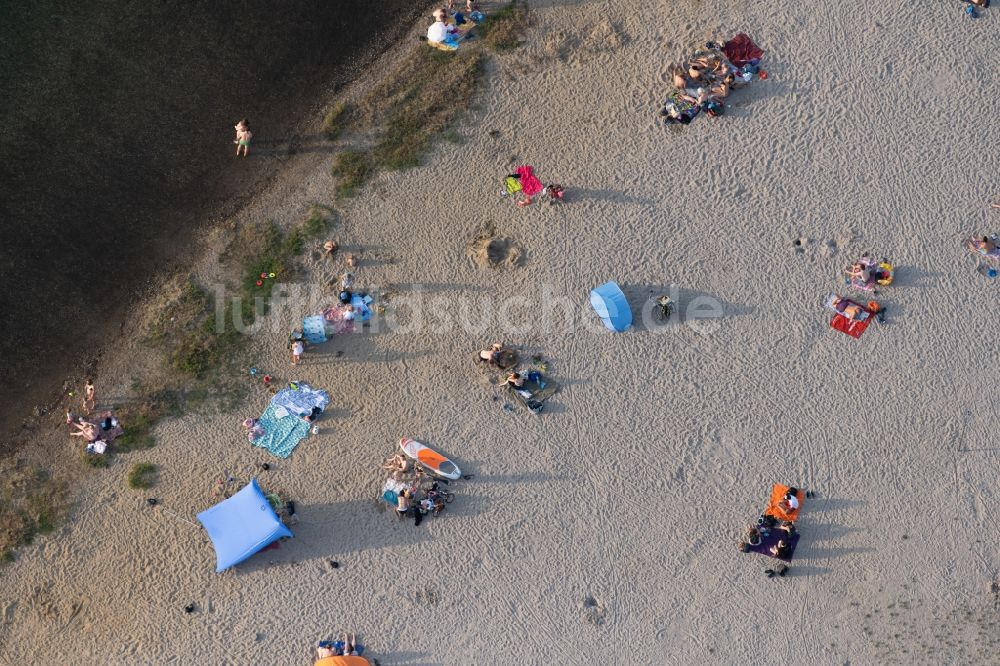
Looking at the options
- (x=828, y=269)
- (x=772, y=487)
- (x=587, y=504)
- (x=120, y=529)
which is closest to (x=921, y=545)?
(x=772, y=487)

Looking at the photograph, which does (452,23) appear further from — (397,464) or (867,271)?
(867,271)

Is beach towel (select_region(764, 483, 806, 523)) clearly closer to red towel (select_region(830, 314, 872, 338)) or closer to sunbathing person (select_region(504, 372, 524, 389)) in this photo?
red towel (select_region(830, 314, 872, 338))

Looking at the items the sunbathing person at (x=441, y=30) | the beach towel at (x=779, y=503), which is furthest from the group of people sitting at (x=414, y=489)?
the sunbathing person at (x=441, y=30)

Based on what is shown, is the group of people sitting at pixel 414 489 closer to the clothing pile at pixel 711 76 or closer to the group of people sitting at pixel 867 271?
the clothing pile at pixel 711 76

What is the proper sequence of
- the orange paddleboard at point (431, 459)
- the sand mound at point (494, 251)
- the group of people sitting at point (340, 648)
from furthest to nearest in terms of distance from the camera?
the sand mound at point (494, 251) → the orange paddleboard at point (431, 459) → the group of people sitting at point (340, 648)

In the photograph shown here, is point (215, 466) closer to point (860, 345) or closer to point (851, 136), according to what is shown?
point (860, 345)

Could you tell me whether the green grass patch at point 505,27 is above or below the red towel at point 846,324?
→ above
